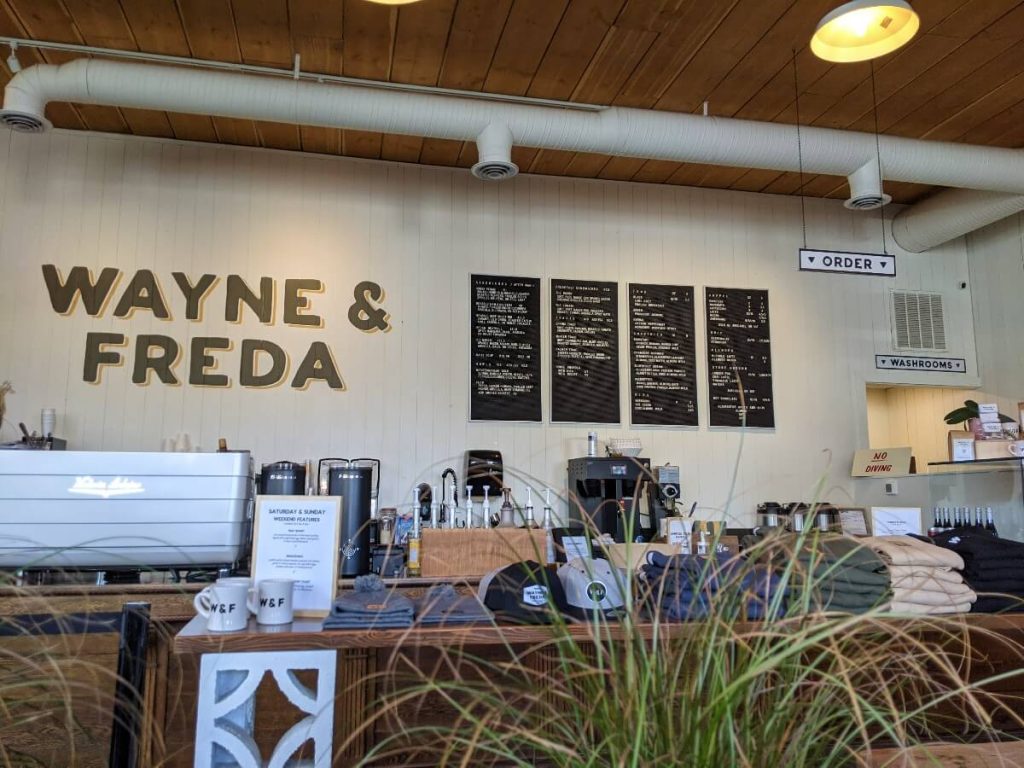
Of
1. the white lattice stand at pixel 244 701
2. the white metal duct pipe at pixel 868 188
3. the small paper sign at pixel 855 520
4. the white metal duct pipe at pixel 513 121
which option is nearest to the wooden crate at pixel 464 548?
the white lattice stand at pixel 244 701

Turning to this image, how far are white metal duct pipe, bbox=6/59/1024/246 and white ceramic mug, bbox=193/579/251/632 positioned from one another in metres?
2.76

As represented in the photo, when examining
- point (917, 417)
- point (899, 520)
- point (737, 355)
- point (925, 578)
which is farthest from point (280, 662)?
point (917, 417)

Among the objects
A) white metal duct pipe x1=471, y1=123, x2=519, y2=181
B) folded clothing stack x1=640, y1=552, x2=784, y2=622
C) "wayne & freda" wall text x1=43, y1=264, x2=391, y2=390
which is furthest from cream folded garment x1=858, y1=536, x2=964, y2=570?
"wayne & freda" wall text x1=43, y1=264, x2=391, y2=390

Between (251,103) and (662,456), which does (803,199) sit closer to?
(662,456)

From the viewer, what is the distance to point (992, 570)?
1919 millimetres

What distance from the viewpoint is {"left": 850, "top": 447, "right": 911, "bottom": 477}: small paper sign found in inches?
188

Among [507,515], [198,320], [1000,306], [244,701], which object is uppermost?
[1000,306]

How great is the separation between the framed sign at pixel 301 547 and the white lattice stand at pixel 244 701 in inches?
7.4

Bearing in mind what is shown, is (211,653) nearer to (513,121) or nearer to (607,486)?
(513,121)

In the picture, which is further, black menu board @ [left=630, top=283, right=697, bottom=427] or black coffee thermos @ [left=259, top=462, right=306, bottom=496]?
black menu board @ [left=630, top=283, right=697, bottom=427]

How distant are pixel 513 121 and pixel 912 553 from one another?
2.81 metres

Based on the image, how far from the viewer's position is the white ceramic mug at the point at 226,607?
156cm

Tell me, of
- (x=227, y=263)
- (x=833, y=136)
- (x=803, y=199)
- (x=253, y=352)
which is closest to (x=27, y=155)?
(x=227, y=263)

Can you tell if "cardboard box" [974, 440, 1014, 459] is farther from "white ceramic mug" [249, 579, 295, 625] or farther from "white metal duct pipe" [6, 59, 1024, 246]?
"white ceramic mug" [249, 579, 295, 625]
